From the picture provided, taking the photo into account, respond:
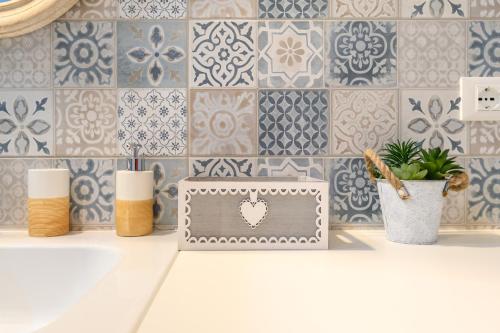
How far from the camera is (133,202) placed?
2.59 feet

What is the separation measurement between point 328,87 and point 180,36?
34 centimetres

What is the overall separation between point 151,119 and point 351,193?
0.47 meters

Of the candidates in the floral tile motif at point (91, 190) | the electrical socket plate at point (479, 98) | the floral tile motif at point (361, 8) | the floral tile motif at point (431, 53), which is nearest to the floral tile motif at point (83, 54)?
the floral tile motif at point (91, 190)

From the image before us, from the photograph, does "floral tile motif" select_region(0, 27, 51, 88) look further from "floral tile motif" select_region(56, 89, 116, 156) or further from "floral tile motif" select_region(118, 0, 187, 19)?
"floral tile motif" select_region(118, 0, 187, 19)

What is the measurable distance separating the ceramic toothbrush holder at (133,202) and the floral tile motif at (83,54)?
0.23 metres

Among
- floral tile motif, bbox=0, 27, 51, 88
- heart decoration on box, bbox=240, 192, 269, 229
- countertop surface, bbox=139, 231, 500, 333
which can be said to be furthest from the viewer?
floral tile motif, bbox=0, 27, 51, 88

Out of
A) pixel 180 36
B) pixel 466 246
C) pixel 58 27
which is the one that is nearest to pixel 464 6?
pixel 466 246

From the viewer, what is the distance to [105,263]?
0.74m

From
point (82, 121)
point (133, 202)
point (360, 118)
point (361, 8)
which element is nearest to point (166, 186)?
point (133, 202)

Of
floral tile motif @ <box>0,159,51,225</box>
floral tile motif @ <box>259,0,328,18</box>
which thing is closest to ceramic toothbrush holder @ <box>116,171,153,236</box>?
floral tile motif @ <box>0,159,51,225</box>

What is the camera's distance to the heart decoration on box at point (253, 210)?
2.34ft

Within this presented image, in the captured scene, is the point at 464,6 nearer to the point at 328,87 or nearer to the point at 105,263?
the point at 328,87

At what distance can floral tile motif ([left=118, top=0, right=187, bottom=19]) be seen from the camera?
876mm

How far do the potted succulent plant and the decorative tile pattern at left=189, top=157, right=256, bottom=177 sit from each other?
0.27 m
